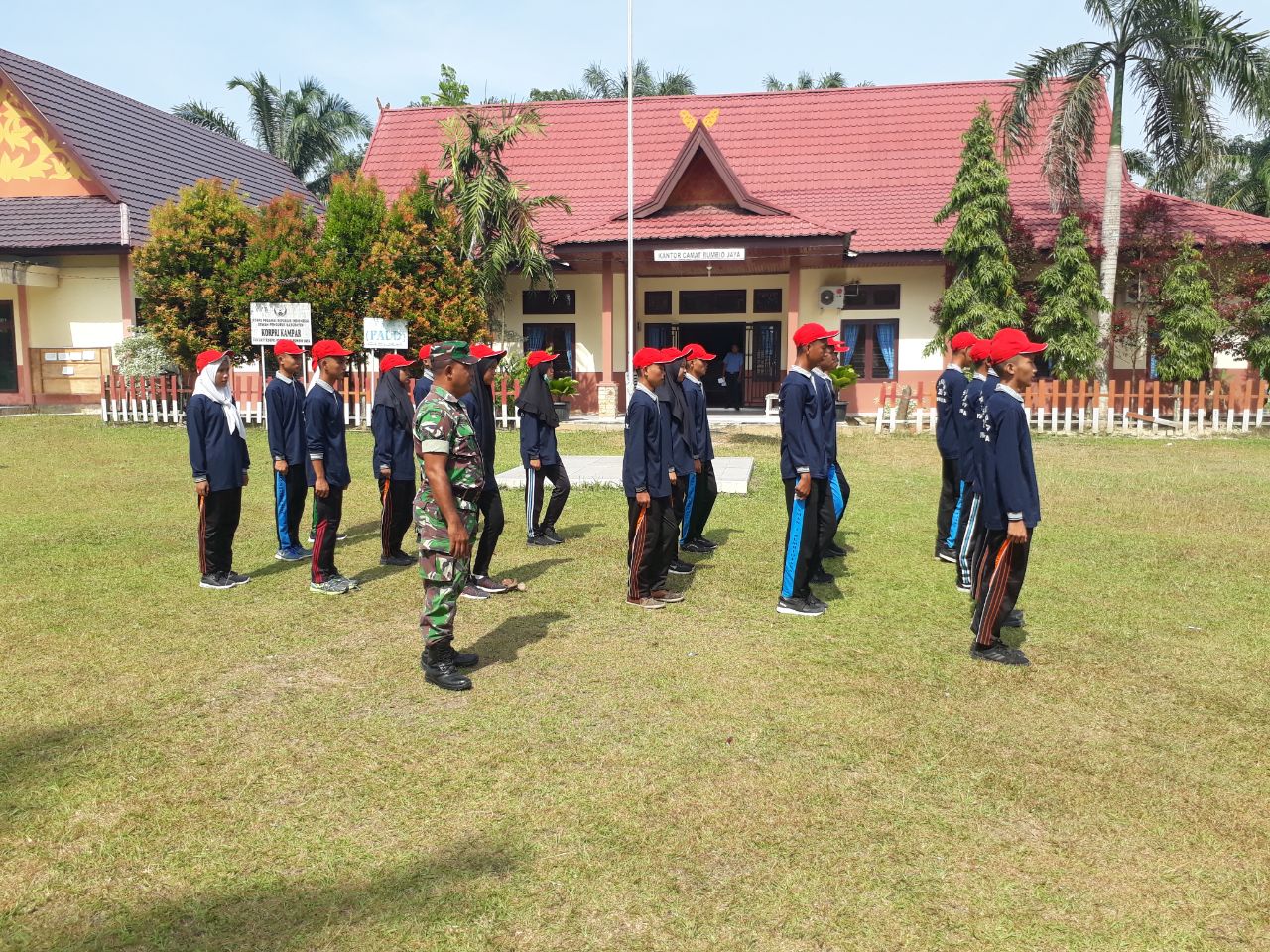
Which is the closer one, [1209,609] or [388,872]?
[388,872]

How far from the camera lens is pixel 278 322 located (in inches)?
631

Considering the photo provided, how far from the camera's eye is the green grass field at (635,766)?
306 centimetres

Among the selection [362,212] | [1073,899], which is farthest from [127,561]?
[362,212]

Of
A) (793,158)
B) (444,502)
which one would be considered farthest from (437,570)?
(793,158)

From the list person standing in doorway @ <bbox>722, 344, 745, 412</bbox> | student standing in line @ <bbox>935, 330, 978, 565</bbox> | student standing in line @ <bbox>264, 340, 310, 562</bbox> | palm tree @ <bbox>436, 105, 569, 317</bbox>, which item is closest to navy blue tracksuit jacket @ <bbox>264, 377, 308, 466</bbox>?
student standing in line @ <bbox>264, 340, 310, 562</bbox>

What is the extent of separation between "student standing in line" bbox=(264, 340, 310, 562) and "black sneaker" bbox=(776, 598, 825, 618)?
13.2ft

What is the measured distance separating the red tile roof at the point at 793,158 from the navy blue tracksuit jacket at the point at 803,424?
48.3 ft

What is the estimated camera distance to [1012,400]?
5078 mm

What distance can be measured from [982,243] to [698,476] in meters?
12.4

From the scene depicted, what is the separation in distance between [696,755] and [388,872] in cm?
144

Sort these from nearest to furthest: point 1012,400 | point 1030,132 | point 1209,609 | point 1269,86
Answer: point 1012,400 → point 1209,609 → point 1269,86 → point 1030,132

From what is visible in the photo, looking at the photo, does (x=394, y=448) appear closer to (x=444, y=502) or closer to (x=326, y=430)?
(x=326, y=430)

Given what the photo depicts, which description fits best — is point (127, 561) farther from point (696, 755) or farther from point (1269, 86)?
point (1269, 86)

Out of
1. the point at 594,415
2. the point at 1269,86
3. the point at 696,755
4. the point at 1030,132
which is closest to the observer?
the point at 696,755
